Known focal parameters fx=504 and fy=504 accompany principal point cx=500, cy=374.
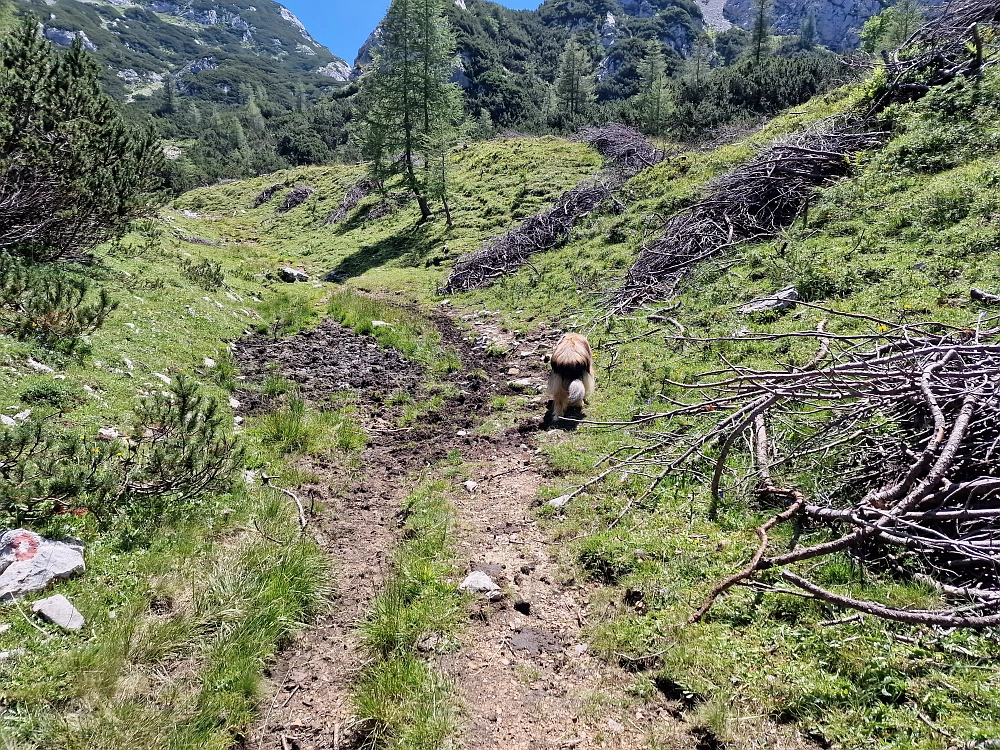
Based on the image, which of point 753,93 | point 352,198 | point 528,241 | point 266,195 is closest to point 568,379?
point 528,241

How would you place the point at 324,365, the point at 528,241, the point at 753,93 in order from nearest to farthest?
the point at 324,365, the point at 528,241, the point at 753,93

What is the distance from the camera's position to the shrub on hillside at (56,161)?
930cm

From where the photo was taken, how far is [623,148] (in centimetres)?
2730

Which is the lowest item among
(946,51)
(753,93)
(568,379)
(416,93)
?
(568,379)

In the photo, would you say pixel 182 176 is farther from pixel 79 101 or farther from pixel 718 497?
pixel 718 497

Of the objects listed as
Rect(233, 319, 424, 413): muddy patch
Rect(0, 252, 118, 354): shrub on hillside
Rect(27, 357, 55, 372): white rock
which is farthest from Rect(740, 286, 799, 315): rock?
Rect(27, 357, 55, 372): white rock

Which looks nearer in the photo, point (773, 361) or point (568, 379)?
point (773, 361)

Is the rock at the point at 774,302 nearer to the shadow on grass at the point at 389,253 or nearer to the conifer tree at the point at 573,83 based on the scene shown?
the shadow on grass at the point at 389,253

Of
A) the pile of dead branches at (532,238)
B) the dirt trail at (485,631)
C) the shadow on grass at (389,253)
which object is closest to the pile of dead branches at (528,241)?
the pile of dead branches at (532,238)

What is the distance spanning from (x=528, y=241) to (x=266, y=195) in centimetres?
3945

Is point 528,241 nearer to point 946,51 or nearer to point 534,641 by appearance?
point 946,51

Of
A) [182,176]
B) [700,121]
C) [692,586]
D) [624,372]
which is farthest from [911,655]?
[182,176]

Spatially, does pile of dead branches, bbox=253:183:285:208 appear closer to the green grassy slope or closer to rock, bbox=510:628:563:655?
the green grassy slope

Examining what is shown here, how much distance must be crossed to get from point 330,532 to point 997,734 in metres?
5.26
